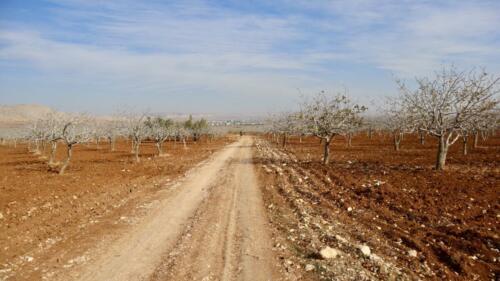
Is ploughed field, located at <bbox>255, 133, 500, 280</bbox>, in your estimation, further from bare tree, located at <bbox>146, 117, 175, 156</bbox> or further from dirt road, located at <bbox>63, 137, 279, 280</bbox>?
bare tree, located at <bbox>146, 117, 175, 156</bbox>

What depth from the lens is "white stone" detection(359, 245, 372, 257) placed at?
32.8 ft

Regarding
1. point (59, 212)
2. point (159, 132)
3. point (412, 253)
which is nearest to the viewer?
point (412, 253)

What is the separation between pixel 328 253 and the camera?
9930mm

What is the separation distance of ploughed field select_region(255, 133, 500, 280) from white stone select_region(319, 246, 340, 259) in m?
0.11

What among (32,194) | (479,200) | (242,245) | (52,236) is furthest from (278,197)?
(32,194)

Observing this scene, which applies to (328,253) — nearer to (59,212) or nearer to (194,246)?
(194,246)

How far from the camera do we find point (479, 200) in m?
15.4

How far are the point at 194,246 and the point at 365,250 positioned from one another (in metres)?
4.77

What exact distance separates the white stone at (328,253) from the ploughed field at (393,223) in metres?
0.11

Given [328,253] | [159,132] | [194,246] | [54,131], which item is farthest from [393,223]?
[159,132]

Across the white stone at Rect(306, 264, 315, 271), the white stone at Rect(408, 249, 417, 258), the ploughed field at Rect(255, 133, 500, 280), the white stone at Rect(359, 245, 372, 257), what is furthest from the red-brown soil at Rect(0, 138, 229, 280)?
the white stone at Rect(408, 249, 417, 258)

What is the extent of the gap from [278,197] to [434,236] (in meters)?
7.76

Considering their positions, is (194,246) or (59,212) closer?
(194,246)

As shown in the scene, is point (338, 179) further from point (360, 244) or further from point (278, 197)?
point (360, 244)
